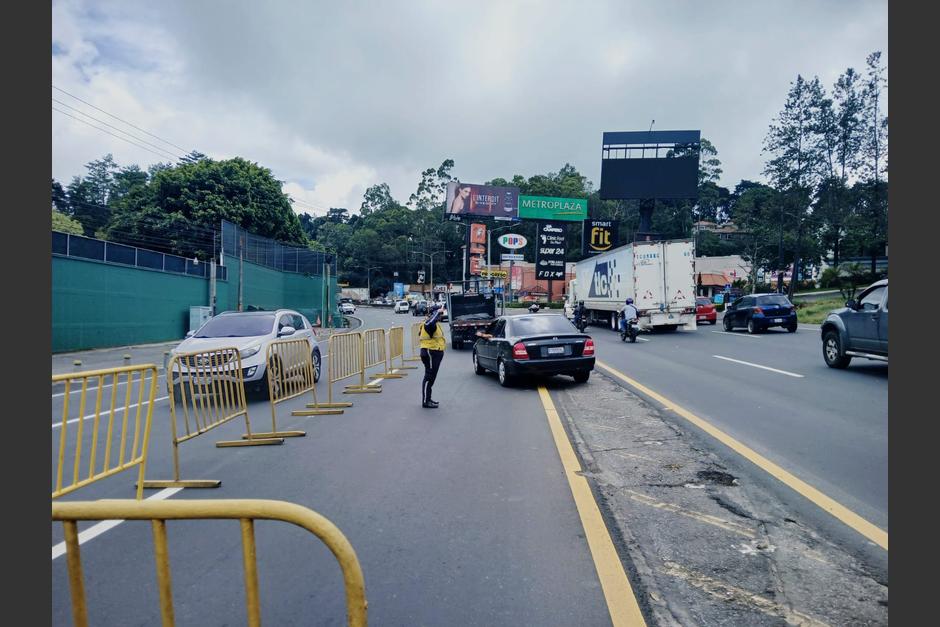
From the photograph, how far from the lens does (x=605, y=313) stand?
1212 inches

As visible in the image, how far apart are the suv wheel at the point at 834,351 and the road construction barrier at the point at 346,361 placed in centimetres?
961

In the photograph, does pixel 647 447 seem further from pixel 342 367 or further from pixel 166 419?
pixel 166 419

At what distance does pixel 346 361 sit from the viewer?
34.8ft

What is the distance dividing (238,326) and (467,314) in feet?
37.1

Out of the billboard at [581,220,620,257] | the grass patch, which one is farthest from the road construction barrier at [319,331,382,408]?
the billboard at [581,220,620,257]

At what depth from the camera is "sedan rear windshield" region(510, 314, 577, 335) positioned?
444 inches

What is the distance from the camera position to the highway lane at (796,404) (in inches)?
205

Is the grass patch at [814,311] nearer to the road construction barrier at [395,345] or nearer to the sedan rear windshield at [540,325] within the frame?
the sedan rear windshield at [540,325]

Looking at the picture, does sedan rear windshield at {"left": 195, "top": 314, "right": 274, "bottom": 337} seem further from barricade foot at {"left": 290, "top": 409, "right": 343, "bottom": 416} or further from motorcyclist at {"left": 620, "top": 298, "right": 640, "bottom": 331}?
motorcyclist at {"left": 620, "top": 298, "right": 640, "bottom": 331}

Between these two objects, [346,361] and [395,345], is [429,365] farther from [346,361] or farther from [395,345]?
[395,345]

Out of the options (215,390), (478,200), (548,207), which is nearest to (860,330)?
(215,390)

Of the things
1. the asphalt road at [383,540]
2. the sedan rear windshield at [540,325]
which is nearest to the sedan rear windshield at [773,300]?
the sedan rear windshield at [540,325]

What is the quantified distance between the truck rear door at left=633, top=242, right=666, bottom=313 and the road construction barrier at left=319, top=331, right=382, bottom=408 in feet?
51.3

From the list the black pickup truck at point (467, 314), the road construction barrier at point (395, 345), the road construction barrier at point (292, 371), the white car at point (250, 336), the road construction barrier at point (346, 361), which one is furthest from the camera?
the black pickup truck at point (467, 314)
